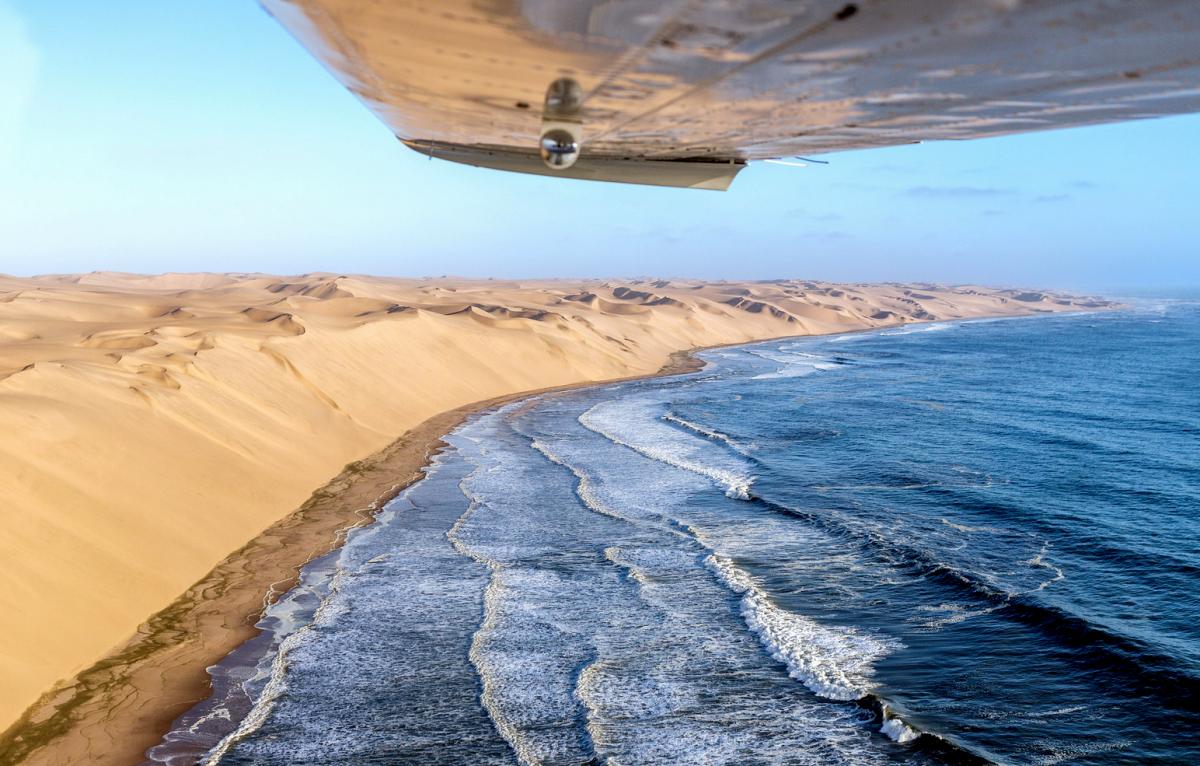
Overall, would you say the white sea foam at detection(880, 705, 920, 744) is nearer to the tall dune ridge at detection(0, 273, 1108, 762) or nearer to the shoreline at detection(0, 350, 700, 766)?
the shoreline at detection(0, 350, 700, 766)

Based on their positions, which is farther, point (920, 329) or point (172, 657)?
point (920, 329)

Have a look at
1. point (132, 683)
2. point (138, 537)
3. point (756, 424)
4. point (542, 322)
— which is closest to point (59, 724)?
point (132, 683)

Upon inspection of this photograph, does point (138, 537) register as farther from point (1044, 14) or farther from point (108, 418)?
point (1044, 14)

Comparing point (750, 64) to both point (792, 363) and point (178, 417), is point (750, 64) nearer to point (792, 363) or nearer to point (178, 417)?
point (178, 417)

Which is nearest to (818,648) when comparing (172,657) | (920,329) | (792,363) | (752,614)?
(752,614)

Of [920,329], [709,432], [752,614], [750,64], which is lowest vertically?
[752,614]

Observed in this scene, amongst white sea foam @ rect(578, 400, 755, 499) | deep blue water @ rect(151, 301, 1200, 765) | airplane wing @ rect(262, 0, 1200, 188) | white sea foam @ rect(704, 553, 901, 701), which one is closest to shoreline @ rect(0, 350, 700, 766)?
deep blue water @ rect(151, 301, 1200, 765)
